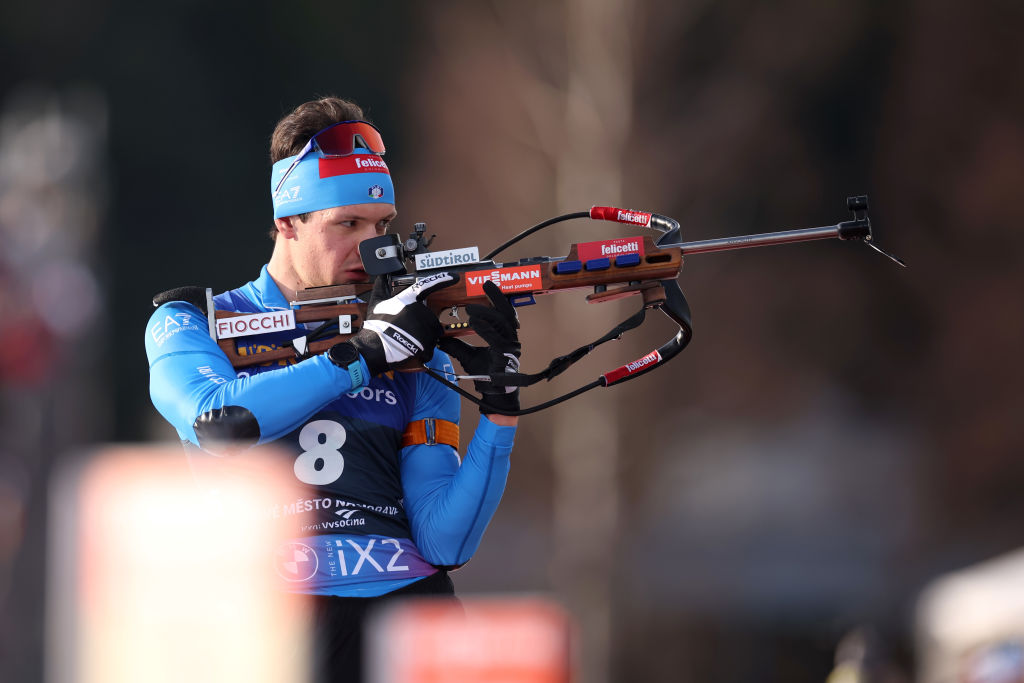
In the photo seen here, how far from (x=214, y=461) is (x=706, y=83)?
9.37 meters

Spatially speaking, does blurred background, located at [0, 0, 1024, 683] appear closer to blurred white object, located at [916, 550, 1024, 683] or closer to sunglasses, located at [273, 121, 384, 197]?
blurred white object, located at [916, 550, 1024, 683]

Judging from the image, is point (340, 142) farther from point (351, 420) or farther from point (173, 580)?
point (173, 580)

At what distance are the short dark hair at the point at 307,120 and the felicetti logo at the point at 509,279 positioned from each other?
68cm

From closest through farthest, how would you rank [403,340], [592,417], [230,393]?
[230,393] < [403,340] < [592,417]

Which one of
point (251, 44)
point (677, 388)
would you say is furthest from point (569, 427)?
point (251, 44)

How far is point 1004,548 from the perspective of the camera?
14.5 m

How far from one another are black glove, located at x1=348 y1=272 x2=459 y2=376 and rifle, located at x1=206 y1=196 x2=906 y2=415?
150 mm

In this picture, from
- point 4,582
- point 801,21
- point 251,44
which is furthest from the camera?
point 251,44

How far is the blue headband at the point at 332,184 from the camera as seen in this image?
3.95 meters

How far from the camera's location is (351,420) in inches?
147

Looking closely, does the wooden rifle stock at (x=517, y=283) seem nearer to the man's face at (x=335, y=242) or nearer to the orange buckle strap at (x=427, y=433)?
the man's face at (x=335, y=242)

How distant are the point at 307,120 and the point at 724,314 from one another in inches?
366

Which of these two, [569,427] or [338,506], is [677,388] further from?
[338,506]

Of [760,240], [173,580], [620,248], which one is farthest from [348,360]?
[760,240]
